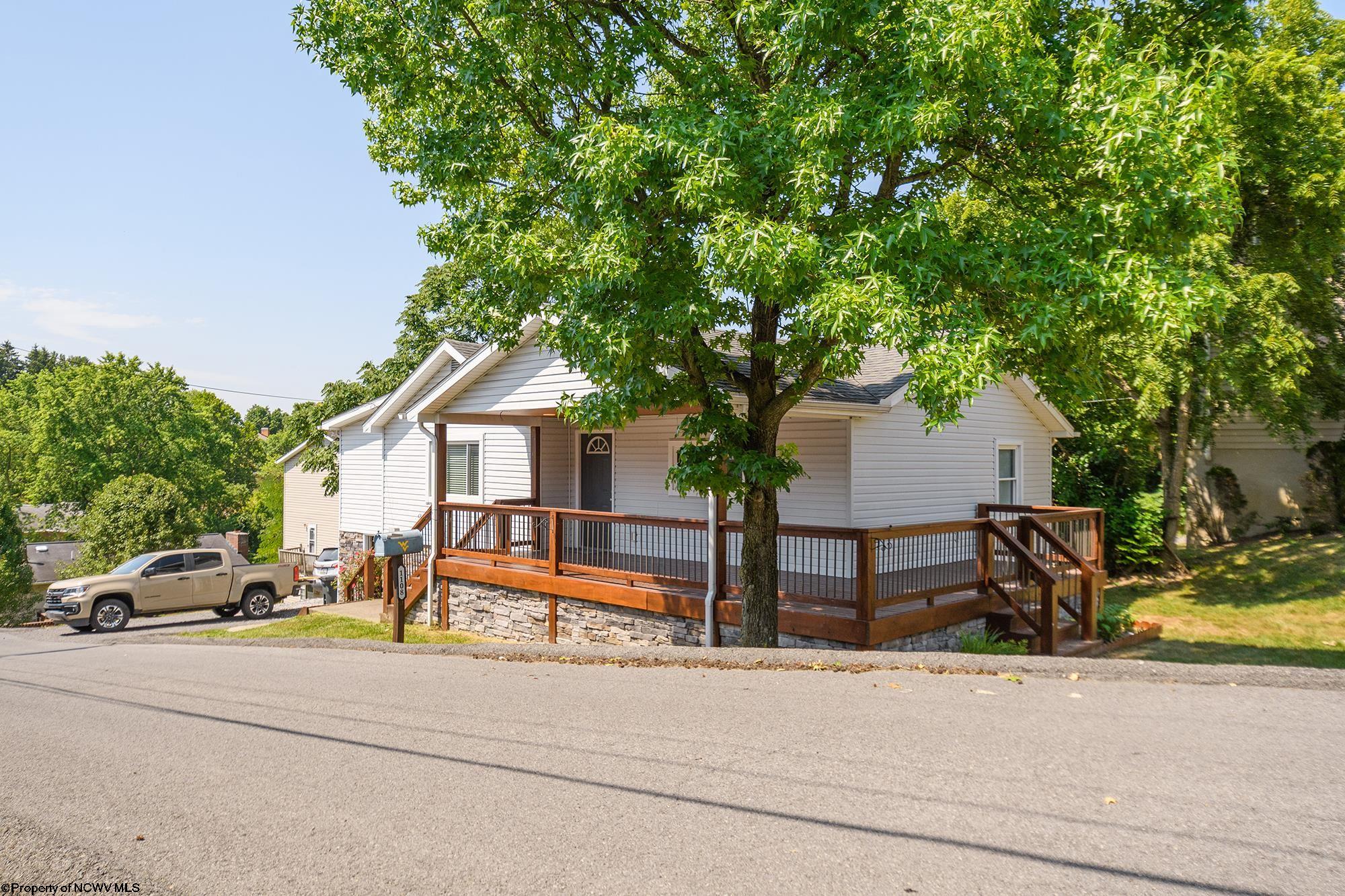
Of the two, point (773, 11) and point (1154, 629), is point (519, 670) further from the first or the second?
point (1154, 629)

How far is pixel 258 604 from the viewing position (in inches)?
750

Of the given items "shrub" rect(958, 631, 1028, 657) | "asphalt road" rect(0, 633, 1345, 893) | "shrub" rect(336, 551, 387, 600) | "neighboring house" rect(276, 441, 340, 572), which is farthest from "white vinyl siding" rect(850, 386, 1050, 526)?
"neighboring house" rect(276, 441, 340, 572)

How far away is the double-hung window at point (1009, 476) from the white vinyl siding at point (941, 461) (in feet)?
0.31

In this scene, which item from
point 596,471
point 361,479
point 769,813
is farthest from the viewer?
point 361,479

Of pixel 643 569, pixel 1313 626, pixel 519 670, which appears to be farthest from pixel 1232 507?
pixel 519 670

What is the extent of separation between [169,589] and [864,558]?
52.8ft

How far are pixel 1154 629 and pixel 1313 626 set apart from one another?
9.45ft

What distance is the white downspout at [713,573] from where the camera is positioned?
991 cm

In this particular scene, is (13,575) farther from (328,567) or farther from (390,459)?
(390,459)

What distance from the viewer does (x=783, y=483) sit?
8.02 metres

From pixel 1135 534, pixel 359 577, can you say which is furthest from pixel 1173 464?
pixel 359 577

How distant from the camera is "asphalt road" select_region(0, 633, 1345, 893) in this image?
11.2 feet

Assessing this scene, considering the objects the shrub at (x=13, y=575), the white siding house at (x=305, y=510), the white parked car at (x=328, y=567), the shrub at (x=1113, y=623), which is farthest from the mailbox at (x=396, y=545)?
the white siding house at (x=305, y=510)

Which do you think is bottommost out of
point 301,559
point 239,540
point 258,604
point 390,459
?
point 258,604
